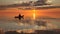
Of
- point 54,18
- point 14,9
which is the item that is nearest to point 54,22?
point 54,18

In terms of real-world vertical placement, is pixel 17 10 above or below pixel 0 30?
above

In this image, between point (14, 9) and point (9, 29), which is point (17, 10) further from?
point (9, 29)

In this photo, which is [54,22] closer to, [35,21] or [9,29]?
[35,21]

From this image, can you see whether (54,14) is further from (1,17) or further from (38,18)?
(1,17)

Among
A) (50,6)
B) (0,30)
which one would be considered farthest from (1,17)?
(50,6)

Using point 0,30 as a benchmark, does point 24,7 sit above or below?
above

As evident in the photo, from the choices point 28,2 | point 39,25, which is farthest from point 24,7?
point 39,25

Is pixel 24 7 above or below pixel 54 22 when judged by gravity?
above
